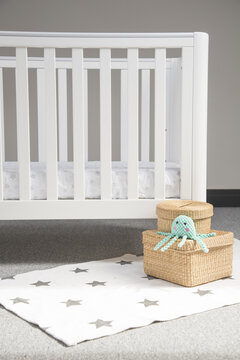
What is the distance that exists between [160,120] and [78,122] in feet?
0.84

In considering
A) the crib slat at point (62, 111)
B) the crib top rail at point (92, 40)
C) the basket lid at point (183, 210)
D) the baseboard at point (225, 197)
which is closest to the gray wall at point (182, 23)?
the baseboard at point (225, 197)

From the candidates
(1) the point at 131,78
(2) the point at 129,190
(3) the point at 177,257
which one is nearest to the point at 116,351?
(3) the point at 177,257

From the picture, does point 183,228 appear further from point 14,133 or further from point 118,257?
point 14,133

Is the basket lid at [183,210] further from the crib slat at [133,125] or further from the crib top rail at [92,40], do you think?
the crib top rail at [92,40]

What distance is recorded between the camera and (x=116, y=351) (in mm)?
962

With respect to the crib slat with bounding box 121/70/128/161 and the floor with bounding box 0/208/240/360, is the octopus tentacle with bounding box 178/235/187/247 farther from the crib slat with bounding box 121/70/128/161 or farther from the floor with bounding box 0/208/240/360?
the crib slat with bounding box 121/70/128/161

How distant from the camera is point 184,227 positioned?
4.38 ft

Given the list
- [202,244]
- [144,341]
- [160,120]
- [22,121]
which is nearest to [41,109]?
[22,121]

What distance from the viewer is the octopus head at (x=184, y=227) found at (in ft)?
4.38

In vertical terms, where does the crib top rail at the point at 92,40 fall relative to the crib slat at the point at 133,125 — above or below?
above

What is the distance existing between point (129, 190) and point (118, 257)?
26cm

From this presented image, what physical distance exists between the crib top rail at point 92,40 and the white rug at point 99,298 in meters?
0.69

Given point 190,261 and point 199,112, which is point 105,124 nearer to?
point 199,112

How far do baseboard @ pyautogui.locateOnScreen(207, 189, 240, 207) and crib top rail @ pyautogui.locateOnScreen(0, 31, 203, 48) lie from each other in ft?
4.84
